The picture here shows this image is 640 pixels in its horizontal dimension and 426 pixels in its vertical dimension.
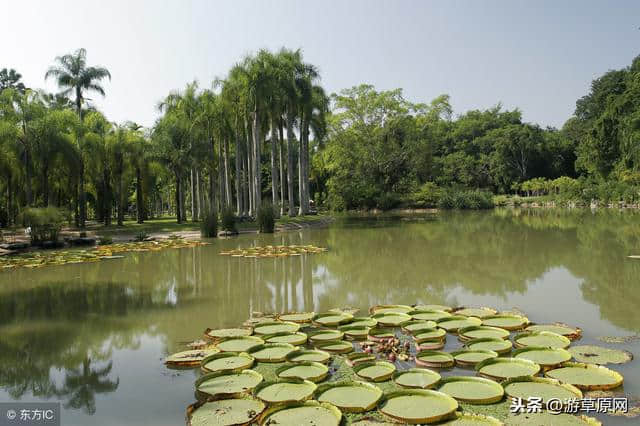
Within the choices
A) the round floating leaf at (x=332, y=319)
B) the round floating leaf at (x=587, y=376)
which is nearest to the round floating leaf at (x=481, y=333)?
the round floating leaf at (x=587, y=376)

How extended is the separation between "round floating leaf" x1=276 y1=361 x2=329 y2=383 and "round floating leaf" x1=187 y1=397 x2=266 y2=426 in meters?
0.73

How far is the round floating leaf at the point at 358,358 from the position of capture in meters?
6.64

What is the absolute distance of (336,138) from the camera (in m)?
55.7

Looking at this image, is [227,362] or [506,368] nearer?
[506,368]

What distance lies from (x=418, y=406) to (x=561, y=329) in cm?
387

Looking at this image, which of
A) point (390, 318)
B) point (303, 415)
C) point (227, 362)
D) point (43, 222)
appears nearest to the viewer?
point (303, 415)

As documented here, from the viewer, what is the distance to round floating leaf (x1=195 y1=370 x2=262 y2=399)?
5688 mm

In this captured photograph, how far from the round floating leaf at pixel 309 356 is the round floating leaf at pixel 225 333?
1.49 m

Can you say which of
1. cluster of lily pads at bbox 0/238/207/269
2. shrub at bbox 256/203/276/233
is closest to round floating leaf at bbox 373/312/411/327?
cluster of lily pads at bbox 0/238/207/269

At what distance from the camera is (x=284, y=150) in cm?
5291

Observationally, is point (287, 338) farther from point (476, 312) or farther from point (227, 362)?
point (476, 312)

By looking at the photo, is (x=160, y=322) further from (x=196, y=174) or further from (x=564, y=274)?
(x=196, y=174)

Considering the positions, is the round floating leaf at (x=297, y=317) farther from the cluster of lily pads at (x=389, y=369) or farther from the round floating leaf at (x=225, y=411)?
the round floating leaf at (x=225, y=411)

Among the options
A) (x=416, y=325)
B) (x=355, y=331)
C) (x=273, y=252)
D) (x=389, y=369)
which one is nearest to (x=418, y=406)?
(x=389, y=369)
